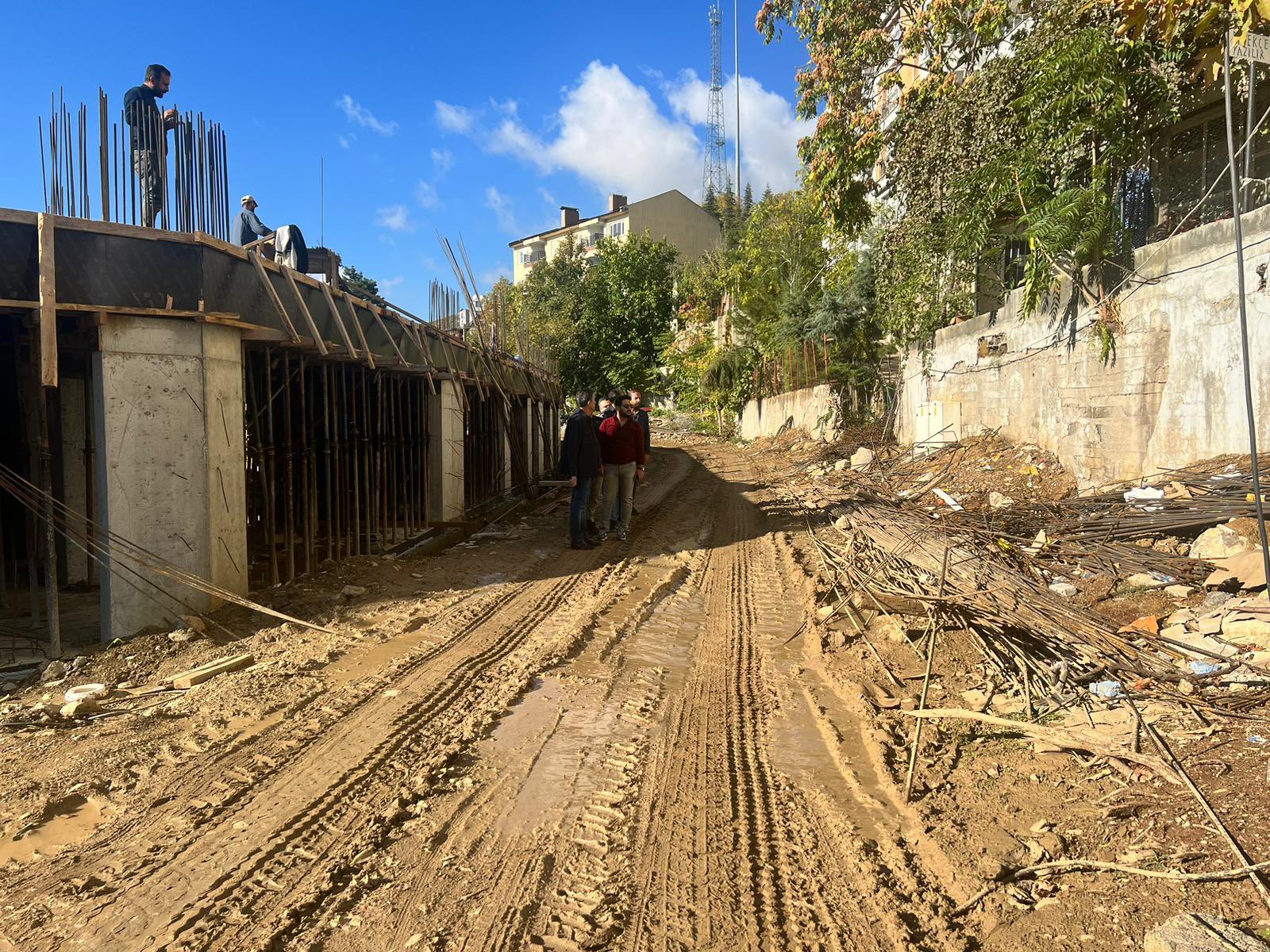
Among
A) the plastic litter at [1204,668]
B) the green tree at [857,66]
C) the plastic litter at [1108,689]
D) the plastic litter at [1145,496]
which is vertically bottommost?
the plastic litter at [1108,689]

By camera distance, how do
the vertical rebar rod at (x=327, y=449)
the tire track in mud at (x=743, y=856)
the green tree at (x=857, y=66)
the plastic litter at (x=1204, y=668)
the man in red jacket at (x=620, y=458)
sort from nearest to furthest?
the tire track in mud at (x=743, y=856) → the plastic litter at (x=1204, y=668) → the vertical rebar rod at (x=327, y=449) → the man in red jacket at (x=620, y=458) → the green tree at (x=857, y=66)

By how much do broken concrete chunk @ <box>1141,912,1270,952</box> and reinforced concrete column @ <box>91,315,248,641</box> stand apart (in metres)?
6.46

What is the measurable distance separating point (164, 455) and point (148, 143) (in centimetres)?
271

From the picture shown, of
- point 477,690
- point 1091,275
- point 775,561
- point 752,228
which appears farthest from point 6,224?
point 752,228

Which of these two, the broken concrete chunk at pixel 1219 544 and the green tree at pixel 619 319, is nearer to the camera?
the broken concrete chunk at pixel 1219 544

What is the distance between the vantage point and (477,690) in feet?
16.0

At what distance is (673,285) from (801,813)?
43587 mm

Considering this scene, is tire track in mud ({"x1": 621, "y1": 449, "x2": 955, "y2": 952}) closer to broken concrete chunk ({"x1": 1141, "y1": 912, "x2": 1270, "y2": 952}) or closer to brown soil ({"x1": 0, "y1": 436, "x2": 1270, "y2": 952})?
brown soil ({"x1": 0, "y1": 436, "x2": 1270, "y2": 952})

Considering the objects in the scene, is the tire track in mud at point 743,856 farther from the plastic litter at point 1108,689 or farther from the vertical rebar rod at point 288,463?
the vertical rebar rod at point 288,463

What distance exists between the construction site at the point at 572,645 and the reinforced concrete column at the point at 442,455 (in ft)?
0.23

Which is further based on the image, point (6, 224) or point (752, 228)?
point (752, 228)

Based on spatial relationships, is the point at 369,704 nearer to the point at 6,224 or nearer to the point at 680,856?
the point at 680,856

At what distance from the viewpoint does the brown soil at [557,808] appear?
103 inches

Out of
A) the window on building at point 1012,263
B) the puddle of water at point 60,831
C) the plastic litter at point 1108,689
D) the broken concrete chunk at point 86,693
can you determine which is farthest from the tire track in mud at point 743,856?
the window on building at point 1012,263
